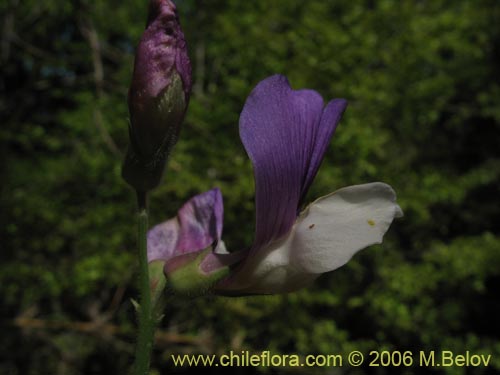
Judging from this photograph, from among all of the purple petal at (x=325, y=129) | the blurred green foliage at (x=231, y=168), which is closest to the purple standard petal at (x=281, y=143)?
the purple petal at (x=325, y=129)

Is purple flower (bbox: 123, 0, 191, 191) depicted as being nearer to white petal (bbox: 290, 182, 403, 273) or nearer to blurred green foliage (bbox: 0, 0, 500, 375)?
white petal (bbox: 290, 182, 403, 273)

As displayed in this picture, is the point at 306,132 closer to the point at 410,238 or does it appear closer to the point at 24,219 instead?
the point at 24,219

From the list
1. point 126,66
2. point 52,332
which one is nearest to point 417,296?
point 126,66

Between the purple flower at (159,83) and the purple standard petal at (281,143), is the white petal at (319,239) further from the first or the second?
the purple flower at (159,83)

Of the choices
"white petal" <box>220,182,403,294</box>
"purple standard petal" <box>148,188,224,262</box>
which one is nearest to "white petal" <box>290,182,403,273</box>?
"white petal" <box>220,182,403,294</box>

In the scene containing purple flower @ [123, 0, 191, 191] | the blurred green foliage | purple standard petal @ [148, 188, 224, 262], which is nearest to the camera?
purple flower @ [123, 0, 191, 191]
